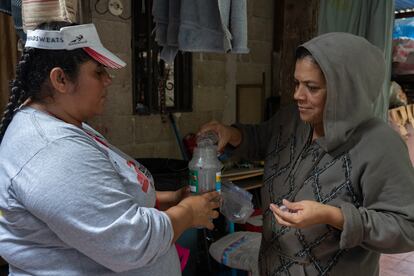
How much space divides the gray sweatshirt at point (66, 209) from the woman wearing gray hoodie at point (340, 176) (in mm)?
539

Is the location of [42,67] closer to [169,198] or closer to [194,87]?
[169,198]

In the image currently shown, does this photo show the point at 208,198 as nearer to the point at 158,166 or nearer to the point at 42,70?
the point at 42,70

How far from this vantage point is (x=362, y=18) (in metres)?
2.56

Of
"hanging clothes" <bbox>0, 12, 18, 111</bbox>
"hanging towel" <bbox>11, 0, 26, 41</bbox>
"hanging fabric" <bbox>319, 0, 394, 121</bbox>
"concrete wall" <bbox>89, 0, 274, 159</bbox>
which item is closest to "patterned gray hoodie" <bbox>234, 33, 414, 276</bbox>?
"hanging towel" <bbox>11, 0, 26, 41</bbox>

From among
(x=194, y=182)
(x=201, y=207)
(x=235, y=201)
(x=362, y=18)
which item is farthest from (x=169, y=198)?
(x=362, y=18)

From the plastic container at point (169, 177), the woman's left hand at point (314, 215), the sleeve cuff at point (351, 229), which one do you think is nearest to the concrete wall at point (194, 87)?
the plastic container at point (169, 177)

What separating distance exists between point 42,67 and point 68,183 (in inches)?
13.9

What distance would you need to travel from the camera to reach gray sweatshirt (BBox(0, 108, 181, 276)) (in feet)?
2.81

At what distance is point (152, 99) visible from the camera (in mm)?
2875

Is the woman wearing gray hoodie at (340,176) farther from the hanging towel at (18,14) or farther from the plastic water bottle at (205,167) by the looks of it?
the hanging towel at (18,14)

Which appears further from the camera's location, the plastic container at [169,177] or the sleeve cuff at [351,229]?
the plastic container at [169,177]

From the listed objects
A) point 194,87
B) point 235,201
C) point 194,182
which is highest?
point 194,87

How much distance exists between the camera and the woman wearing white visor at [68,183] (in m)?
0.86

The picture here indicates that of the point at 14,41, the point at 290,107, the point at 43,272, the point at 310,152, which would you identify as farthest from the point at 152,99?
the point at 43,272
